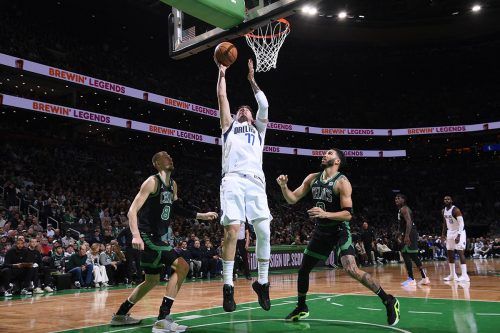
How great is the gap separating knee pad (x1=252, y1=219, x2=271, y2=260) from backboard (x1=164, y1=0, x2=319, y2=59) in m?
3.26

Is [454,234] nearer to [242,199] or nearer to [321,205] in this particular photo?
[321,205]

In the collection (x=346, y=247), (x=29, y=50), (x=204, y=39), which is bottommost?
(x=346, y=247)

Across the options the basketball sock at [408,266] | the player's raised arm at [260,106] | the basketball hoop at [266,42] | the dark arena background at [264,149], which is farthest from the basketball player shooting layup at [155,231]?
the basketball hoop at [266,42]

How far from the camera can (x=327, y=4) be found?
1122 inches

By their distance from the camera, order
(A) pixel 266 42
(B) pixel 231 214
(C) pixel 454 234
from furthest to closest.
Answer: (A) pixel 266 42
(C) pixel 454 234
(B) pixel 231 214

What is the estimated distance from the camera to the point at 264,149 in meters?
33.8

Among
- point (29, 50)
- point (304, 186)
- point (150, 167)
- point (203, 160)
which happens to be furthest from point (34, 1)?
point (304, 186)

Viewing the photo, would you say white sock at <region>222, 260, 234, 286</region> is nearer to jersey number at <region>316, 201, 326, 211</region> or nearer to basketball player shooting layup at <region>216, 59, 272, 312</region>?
basketball player shooting layup at <region>216, 59, 272, 312</region>

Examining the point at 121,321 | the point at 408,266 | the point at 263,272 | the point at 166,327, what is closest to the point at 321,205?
the point at 263,272

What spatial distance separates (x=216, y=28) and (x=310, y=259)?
388 cm

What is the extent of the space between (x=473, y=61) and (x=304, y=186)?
38.1 metres

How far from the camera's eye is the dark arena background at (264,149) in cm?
807

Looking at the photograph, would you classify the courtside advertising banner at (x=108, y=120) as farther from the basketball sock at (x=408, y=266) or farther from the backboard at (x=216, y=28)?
the basketball sock at (x=408, y=266)

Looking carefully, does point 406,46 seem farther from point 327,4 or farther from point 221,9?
point 221,9
